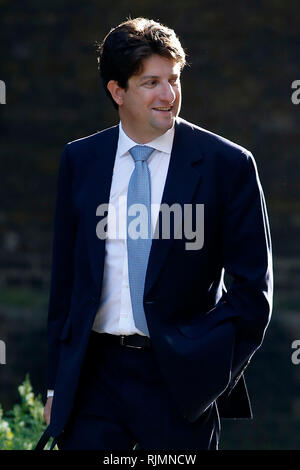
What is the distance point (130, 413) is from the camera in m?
3.43

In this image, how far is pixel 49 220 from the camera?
8922 mm

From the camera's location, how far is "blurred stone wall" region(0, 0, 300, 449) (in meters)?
8.53

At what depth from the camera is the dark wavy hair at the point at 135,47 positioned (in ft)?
11.2

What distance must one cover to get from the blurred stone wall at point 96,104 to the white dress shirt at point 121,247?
184 inches

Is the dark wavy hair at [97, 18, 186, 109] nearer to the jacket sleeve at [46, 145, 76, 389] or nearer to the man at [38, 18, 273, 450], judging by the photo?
the man at [38, 18, 273, 450]

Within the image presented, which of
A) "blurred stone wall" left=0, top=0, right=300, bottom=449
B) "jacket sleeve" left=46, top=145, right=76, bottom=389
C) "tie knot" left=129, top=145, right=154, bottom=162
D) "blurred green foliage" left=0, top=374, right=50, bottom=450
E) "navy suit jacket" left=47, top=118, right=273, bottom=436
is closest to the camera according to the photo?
"navy suit jacket" left=47, top=118, right=273, bottom=436

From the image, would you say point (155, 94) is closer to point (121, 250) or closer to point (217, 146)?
point (217, 146)

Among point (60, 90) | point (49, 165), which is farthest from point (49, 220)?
point (60, 90)

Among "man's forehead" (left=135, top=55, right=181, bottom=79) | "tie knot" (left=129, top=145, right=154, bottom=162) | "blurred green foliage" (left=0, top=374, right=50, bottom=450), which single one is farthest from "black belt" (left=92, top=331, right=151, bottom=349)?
"blurred green foliage" (left=0, top=374, right=50, bottom=450)

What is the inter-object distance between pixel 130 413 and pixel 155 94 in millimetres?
1007

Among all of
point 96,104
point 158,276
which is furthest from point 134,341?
point 96,104

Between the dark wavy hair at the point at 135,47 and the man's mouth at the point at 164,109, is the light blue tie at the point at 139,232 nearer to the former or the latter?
the man's mouth at the point at 164,109

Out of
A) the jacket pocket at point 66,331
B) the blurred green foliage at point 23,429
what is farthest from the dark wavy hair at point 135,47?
→ the blurred green foliage at point 23,429

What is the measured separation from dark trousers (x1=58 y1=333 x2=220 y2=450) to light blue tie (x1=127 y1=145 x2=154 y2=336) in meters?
0.14
